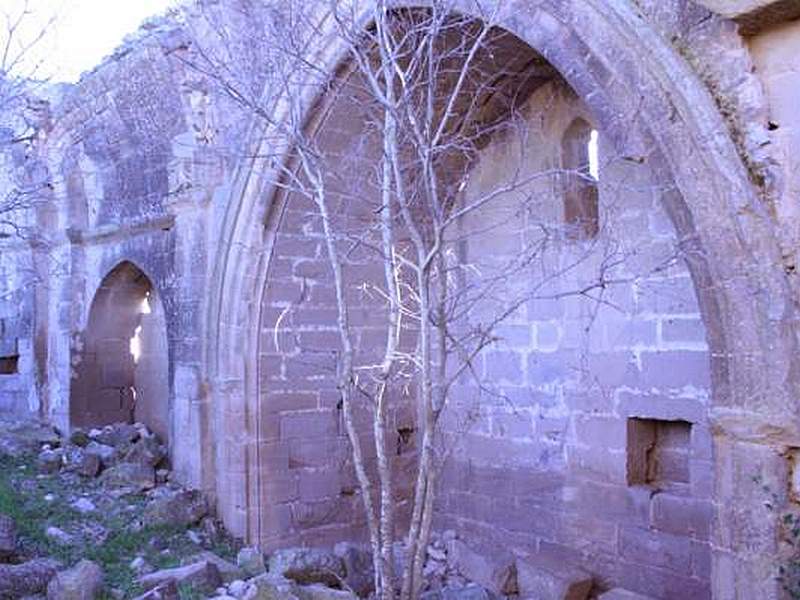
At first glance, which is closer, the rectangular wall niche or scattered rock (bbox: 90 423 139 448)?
the rectangular wall niche

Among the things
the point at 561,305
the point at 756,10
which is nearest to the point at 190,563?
the point at 561,305

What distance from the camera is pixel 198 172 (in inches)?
265

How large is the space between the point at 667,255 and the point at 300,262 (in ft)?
8.85

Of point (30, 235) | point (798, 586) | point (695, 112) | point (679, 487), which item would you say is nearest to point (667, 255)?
point (679, 487)

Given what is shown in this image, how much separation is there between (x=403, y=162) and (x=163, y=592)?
3240 millimetres

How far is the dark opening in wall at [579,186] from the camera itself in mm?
5848

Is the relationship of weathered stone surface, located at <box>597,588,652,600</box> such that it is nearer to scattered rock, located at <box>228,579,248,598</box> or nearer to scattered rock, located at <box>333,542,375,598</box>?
scattered rock, located at <box>333,542,375,598</box>

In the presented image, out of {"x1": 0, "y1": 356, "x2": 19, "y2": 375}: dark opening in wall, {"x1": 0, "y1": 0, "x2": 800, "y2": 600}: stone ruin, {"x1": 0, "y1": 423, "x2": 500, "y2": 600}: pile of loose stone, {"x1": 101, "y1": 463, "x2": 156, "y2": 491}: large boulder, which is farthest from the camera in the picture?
{"x1": 0, "y1": 356, "x2": 19, "y2": 375}: dark opening in wall

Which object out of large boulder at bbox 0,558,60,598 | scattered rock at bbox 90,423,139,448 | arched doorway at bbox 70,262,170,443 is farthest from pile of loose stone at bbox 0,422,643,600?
arched doorway at bbox 70,262,170,443

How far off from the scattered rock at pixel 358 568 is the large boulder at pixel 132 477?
190 centimetres

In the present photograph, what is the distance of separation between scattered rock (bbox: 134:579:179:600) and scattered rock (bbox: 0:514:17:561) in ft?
3.51

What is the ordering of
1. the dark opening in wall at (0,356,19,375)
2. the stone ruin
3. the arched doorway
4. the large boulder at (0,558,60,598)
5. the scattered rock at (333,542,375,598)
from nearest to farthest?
the stone ruin < the large boulder at (0,558,60,598) < the scattered rock at (333,542,375,598) < the arched doorway < the dark opening in wall at (0,356,19,375)

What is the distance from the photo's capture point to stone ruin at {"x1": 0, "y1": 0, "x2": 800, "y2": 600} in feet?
10.7

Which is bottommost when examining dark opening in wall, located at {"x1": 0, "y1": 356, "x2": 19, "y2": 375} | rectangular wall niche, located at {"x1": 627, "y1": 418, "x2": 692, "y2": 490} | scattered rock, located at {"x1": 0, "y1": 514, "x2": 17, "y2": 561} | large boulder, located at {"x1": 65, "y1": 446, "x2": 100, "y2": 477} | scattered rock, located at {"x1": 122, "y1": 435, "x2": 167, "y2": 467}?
scattered rock, located at {"x1": 0, "y1": 514, "x2": 17, "y2": 561}
